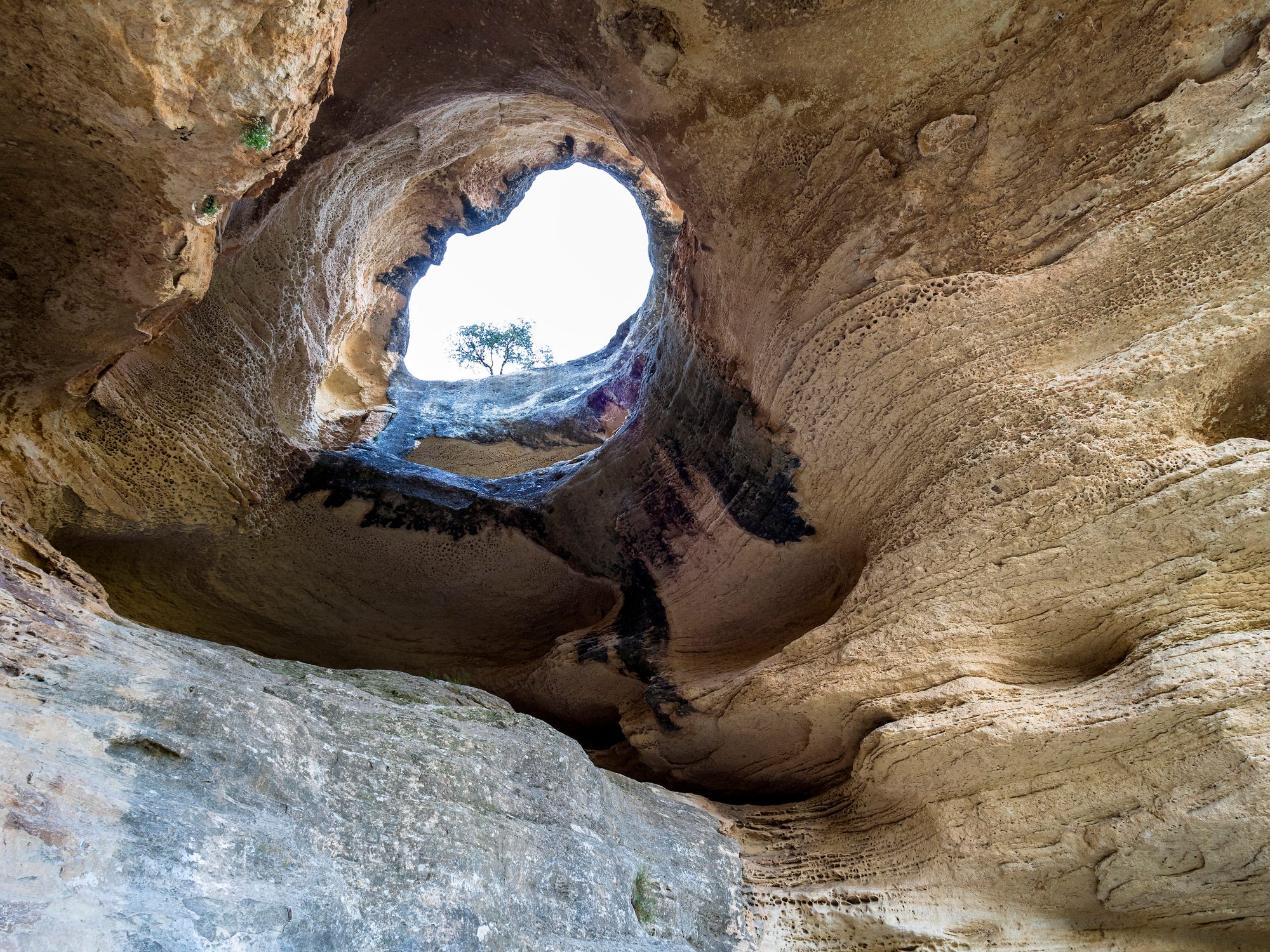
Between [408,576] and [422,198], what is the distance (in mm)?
5326

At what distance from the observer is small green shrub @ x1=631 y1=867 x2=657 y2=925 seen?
381 centimetres

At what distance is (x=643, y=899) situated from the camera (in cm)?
389

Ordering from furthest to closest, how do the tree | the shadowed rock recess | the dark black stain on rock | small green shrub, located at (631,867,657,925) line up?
the tree
the dark black stain on rock
small green shrub, located at (631,867,657,925)
the shadowed rock recess

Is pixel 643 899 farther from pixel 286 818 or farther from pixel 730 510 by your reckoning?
pixel 730 510

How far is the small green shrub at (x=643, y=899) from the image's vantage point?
12.5 feet

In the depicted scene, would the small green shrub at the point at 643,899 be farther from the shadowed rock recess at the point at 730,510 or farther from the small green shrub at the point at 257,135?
the small green shrub at the point at 257,135

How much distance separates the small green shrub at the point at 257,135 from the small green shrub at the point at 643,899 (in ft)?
12.7

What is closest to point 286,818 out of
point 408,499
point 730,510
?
point 730,510

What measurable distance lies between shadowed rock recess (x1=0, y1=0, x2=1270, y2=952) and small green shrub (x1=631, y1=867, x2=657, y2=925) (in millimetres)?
25

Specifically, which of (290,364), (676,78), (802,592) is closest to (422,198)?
(290,364)

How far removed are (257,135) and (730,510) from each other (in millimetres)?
4186

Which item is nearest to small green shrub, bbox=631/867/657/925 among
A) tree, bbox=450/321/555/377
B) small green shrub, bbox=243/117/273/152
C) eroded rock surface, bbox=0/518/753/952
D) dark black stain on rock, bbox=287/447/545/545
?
eroded rock surface, bbox=0/518/753/952

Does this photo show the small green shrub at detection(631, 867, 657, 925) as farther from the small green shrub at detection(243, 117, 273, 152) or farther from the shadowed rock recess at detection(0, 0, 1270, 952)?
the small green shrub at detection(243, 117, 273, 152)

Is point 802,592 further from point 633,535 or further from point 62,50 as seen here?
point 62,50
